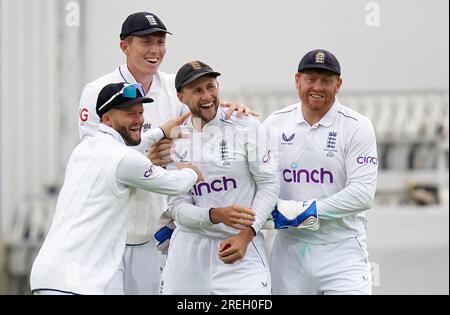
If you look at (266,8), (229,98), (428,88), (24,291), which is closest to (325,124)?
(266,8)

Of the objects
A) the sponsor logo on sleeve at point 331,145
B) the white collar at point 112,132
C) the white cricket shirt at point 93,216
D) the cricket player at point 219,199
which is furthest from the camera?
the sponsor logo on sleeve at point 331,145

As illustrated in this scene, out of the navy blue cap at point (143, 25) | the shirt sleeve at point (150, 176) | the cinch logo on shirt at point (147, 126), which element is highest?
the navy blue cap at point (143, 25)

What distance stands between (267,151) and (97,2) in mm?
4833

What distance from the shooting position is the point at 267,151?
20.6 feet

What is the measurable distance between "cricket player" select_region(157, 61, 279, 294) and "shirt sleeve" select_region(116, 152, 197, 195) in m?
0.29

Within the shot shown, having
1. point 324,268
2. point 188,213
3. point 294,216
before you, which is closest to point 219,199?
point 188,213

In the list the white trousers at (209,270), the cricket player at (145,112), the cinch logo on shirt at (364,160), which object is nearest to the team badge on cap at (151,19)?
the cricket player at (145,112)

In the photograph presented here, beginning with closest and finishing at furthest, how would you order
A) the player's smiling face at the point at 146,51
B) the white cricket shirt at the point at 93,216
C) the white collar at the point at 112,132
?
the white cricket shirt at the point at 93,216, the white collar at the point at 112,132, the player's smiling face at the point at 146,51

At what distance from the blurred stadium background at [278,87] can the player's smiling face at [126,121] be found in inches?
125

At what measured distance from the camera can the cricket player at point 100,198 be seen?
5551 mm

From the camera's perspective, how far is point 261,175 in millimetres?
6223

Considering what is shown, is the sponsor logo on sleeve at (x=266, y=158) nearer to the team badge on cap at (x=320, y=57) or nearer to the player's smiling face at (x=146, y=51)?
the team badge on cap at (x=320, y=57)

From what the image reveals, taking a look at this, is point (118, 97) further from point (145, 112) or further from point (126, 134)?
point (145, 112)

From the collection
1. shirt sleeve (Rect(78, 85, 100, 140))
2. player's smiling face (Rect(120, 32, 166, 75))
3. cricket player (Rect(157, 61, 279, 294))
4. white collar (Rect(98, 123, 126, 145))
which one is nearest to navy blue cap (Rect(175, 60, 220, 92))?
cricket player (Rect(157, 61, 279, 294))
